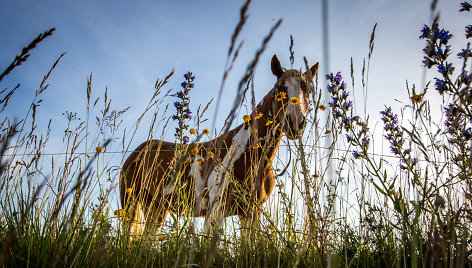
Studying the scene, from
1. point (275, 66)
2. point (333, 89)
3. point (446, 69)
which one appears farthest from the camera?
point (275, 66)

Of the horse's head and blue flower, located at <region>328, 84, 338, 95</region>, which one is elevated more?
the horse's head

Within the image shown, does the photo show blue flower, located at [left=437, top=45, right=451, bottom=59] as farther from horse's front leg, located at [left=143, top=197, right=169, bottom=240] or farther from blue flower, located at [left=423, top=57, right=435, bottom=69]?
horse's front leg, located at [left=143, top=197, right=169, bottom=240]

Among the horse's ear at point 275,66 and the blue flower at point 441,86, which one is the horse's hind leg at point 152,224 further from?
the horse's ear at point 275,66

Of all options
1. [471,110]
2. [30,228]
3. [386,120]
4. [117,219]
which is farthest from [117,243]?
[386,120]

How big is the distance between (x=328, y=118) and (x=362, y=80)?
13.6 inches

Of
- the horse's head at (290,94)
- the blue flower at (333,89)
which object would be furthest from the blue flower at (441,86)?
the horse's head at (290,94)

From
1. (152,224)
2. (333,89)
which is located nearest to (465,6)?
(333,89)

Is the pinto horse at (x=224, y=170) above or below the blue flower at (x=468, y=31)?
below

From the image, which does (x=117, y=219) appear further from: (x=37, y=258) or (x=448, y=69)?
(x=448, y=69)

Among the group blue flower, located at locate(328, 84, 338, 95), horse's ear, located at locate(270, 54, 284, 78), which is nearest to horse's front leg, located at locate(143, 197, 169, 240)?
blue flower, located at locate(328, 84, 338, 95)

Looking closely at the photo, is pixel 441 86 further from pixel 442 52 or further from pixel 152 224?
pixel 152 224

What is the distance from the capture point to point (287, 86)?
352 centimetres

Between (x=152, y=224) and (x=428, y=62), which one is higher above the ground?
(x=428, y=62)

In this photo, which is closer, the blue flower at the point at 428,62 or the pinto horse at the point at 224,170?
the pinto horse at the point at 224,170
